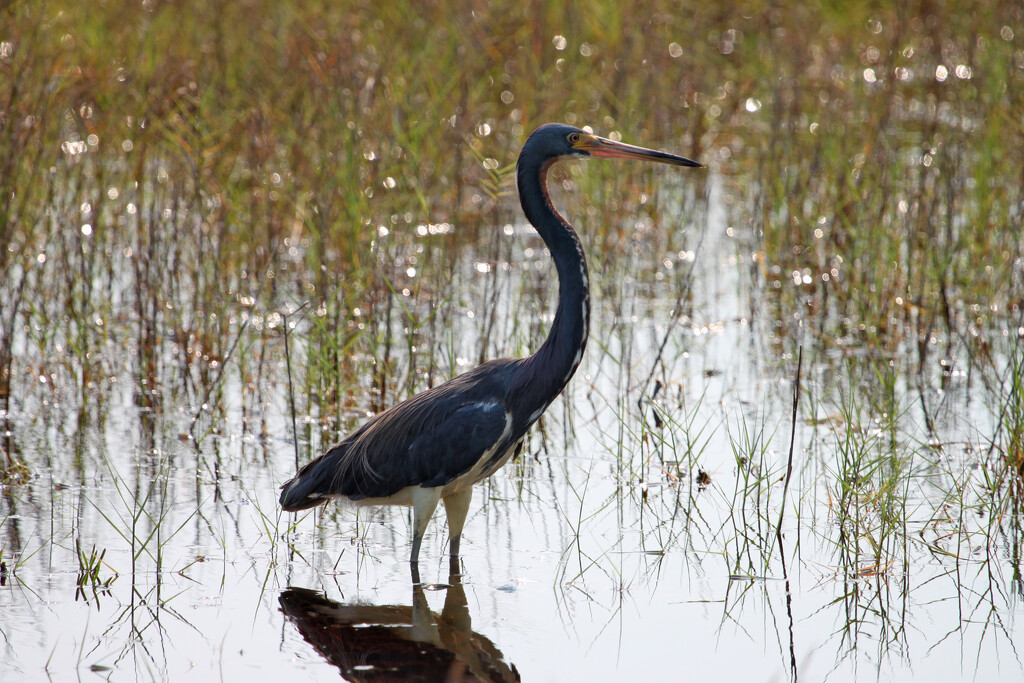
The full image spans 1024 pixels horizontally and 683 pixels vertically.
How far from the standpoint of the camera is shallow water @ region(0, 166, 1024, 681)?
3.97 metres

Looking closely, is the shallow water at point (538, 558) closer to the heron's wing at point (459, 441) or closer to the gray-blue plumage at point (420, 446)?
the gray-blue plumage at point (420, 446)

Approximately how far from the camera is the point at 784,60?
1155 centimetres

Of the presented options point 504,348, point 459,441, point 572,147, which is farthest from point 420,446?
point 504,348

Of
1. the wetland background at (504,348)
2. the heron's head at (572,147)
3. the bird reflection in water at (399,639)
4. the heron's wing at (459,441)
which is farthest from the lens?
the heron's head at (572,147)

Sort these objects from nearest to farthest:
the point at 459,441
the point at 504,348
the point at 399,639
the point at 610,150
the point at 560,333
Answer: the point at 399,639, the point at 459,441, the point at 560,333, the point at 610,150, the point at 504,348

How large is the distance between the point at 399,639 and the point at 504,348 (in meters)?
2.42

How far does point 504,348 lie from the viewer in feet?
20.7

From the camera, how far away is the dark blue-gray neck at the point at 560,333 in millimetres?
4578

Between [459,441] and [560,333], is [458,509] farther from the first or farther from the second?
[560,333]

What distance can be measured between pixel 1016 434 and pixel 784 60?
7506mm

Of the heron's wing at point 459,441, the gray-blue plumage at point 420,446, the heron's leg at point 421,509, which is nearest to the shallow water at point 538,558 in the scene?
the heron's leg at point 421,509

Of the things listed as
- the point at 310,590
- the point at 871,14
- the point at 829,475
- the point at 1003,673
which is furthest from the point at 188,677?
the point at 871,14

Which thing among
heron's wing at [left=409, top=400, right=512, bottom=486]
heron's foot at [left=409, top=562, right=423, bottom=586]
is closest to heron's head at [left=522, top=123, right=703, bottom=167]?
heron's wing at [left=409, top=400, right=512, bottom=486]

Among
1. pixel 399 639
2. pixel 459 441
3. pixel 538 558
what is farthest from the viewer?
pixel 538 558
